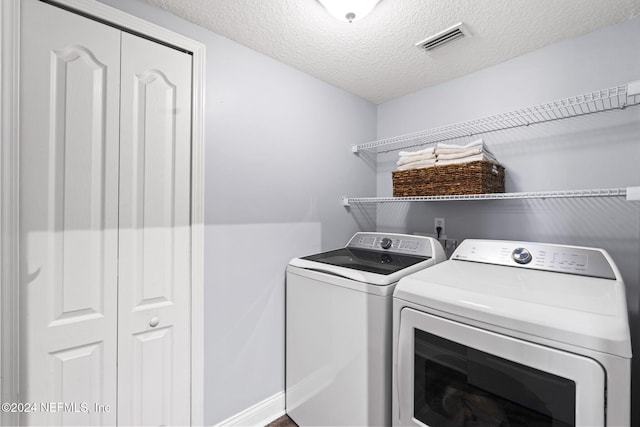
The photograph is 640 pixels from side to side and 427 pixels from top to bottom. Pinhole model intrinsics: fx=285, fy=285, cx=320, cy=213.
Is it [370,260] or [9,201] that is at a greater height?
[9,201]

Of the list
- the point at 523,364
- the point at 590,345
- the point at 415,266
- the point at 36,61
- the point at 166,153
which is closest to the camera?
the point at 590,345

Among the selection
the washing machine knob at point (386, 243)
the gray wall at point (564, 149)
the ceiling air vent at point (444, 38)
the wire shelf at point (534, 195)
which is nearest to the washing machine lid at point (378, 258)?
the washing machine knob at point (386, 243)

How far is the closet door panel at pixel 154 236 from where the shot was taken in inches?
49.7

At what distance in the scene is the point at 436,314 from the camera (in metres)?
1.09

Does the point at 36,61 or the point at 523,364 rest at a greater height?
the point at 36,61

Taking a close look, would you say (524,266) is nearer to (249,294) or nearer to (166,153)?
(249,294)

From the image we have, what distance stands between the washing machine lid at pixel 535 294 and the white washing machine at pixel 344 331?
18cm

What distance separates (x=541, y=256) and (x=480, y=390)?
0.74 meters

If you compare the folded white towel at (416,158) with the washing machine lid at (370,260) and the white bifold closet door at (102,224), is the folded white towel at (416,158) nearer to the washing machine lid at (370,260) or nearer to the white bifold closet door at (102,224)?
the washing machine lid at (370,260)

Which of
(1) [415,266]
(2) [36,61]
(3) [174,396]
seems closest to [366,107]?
(1) [415,266]

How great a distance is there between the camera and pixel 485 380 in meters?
0.99

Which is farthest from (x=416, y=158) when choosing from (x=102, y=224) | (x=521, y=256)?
(x=102, y=224)

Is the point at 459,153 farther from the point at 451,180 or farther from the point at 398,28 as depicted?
the point at 398,28

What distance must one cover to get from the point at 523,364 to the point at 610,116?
1373mm
